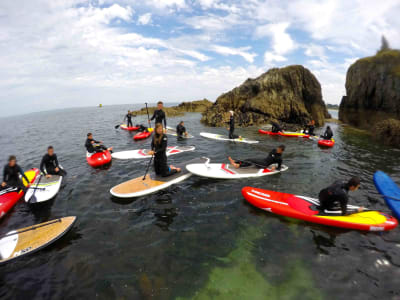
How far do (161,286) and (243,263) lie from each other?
2.38 m

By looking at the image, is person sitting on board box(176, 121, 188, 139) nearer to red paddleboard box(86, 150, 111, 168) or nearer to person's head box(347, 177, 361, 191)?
red paddleboard box(86, 150, 111, 168)

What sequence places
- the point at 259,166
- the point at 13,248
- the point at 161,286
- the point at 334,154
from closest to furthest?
the point at 161,286 → the point at 13,248 → the point at 259,166 → the point at 334,154

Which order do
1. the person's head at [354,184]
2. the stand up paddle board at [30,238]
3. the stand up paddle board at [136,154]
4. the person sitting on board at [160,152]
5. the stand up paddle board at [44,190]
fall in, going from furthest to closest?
the stand up paddle board at [136,154], the stand up paddle board at [44,190], the person sitting on board at [160,152], the person's head at [354,184], the stand up paddle board at [30,238]

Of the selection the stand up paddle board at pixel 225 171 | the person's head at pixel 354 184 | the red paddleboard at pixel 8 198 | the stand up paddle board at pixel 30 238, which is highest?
the person's head at pixel 354 184

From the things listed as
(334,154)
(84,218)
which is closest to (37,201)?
(84,218)

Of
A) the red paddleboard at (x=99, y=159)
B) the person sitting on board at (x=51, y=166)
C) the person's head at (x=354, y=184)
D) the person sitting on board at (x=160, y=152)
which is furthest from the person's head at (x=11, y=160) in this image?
the person's head at (x=354, y=184)

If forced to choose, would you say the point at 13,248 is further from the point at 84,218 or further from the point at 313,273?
the point at 313,273

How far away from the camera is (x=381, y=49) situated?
29391mm


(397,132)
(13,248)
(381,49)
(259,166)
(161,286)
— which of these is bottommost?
(161,286)

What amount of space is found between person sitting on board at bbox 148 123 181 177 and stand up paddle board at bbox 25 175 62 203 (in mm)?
5056

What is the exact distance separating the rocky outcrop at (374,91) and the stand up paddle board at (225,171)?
1884cm

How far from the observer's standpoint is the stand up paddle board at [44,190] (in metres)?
8.15

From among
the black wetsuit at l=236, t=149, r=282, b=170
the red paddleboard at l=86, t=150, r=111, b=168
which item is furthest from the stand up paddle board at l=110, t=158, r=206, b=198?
the red paddleboard at l=86, t=150, r=111, b=168

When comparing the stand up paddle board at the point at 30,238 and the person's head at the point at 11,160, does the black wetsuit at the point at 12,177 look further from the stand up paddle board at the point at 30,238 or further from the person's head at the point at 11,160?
the stand up paddle board at the point at 30,238
